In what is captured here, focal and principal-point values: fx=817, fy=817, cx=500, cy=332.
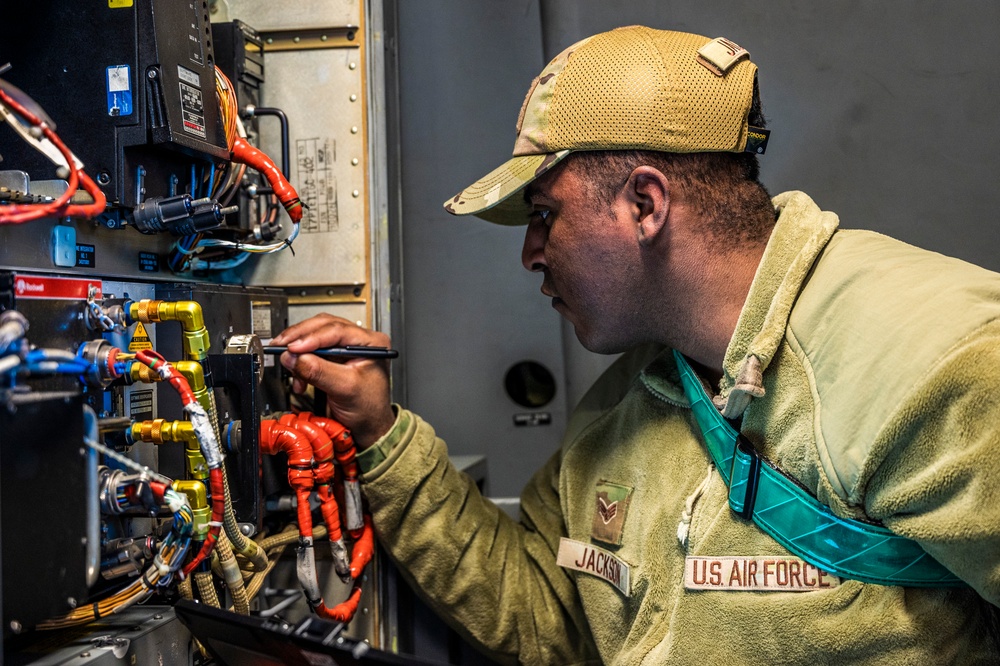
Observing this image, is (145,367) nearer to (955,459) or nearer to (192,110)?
(192,110)

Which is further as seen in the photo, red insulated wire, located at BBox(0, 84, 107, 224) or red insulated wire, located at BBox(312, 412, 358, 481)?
red insulated wire, located at BBox(312, 412, 358, 481)

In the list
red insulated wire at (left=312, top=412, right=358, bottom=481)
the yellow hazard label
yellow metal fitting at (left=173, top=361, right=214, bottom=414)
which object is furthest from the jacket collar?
the yellow hazard label

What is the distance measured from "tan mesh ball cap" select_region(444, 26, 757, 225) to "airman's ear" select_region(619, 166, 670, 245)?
0.04 metres

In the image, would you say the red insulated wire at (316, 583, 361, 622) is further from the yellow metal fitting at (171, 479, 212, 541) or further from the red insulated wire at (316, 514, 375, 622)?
the yellow metal fitting at (171, 479, 212, 541)

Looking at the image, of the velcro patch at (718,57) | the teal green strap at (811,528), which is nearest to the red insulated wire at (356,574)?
the teal green strap at (811,528)

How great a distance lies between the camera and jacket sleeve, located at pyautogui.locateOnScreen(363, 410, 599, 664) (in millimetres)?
1394

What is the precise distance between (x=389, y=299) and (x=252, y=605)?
2.02ft

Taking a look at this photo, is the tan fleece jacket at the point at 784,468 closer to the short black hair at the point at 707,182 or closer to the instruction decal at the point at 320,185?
the short black hair at the point at 707,182

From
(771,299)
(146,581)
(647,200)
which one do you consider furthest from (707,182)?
(146,581)

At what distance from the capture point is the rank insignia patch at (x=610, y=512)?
1.35 meters

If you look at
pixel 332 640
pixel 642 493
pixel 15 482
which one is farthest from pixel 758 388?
pixel 15 482

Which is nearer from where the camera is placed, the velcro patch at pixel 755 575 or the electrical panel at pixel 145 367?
the electrical panel at pixel 145 367

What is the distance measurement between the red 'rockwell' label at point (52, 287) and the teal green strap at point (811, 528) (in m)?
0.88

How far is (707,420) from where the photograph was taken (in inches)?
49.2
